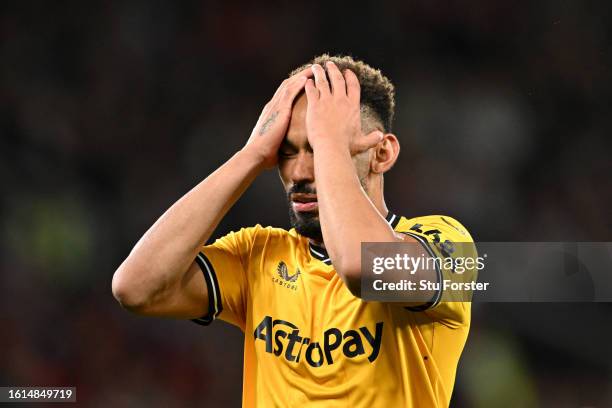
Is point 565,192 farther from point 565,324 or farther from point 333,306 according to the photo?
point 333,306

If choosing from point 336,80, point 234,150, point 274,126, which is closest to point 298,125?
point 274,126

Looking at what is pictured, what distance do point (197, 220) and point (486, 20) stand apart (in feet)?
12.1

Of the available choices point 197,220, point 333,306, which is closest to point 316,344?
point 333,306

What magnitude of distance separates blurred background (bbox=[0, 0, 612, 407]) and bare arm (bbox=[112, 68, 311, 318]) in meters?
2.64

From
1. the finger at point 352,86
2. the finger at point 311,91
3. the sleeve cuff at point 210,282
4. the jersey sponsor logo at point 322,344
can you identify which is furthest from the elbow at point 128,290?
the finger at point 352,86

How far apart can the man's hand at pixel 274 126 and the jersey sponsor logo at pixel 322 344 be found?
49 cm

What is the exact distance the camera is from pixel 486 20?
5.39 m

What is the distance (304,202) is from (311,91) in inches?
13.1

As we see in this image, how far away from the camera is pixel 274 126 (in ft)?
7.89

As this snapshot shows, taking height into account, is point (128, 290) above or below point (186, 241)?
below

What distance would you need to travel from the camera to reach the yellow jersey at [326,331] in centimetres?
220

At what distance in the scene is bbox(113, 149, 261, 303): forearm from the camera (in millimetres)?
2248

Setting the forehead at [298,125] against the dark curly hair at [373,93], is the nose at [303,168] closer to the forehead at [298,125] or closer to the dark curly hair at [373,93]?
the forehead at [298,125]

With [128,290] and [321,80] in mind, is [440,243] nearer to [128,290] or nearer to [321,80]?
[321,80]
